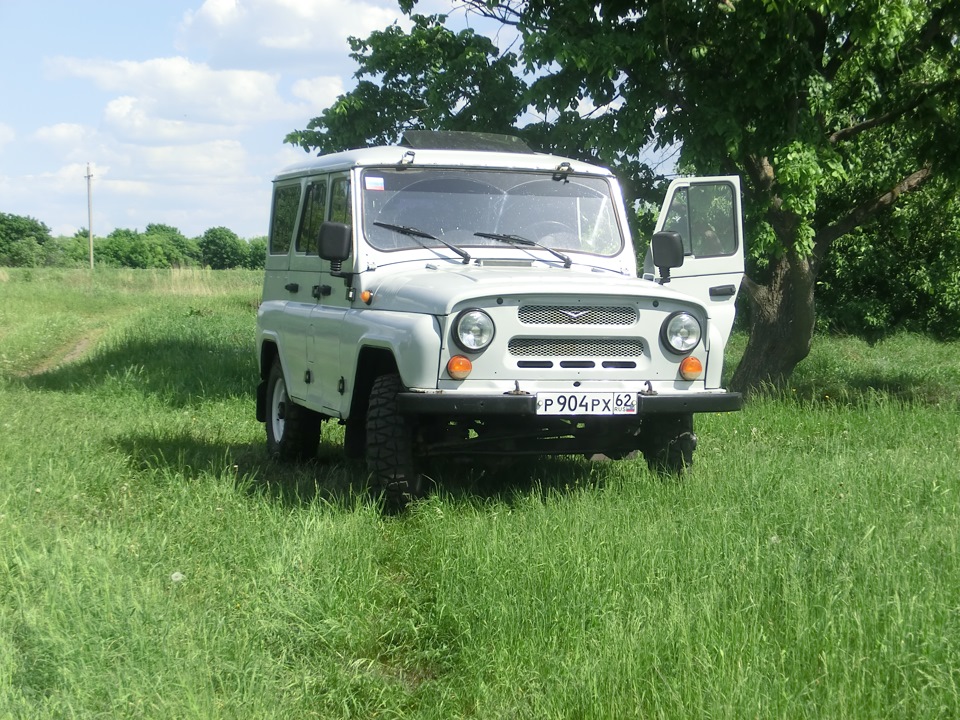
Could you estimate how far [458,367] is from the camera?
5992mm

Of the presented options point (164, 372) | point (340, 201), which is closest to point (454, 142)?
point (340, 201)

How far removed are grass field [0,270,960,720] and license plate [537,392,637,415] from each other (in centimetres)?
47

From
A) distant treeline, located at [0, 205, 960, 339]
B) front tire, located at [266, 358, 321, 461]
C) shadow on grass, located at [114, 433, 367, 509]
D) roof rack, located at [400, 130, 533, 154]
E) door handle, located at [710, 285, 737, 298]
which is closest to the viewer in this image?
shadow on grass, located at [114, 433, 367, 509]

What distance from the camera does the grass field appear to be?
3.70 meters

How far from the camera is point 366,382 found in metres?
6.82

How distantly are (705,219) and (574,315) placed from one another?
1.60 meters

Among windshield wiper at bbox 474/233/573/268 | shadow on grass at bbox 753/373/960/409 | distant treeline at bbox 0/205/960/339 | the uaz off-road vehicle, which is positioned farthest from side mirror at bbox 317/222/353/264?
distant treeline at bbox 0/205/960/339

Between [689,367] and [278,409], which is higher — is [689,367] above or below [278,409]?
above

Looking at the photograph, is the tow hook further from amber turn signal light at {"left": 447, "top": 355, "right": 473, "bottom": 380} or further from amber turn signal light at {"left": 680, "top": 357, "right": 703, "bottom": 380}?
amber turn signal light at {"left": 680, "top": 357, "right": 703, "bottom": 380}

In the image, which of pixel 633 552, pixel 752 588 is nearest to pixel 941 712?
pixel 752 588

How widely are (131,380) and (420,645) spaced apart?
9872 millimetres

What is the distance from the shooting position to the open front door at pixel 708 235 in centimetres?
725

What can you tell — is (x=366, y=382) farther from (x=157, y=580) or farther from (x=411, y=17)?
(x=411, y=17)

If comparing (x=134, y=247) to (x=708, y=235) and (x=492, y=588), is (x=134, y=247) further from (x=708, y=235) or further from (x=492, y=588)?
(x=492, y=588)
